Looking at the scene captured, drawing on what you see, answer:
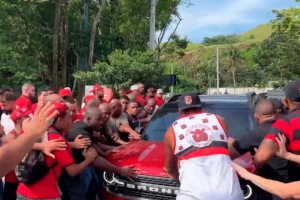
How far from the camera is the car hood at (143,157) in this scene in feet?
16.5

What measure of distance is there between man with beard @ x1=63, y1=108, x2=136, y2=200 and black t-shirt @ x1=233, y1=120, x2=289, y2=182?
1.27 m

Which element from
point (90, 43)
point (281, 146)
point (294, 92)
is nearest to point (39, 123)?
point (281, 146)

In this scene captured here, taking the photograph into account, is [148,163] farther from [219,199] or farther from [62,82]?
[62,82]

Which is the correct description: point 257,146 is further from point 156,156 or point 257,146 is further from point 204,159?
point 204,159

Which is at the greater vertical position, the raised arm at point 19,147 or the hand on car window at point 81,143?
the raised arm at point 19,147

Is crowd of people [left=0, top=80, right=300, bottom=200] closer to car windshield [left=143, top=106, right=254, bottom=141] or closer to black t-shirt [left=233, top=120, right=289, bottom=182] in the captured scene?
black t-shirt [left=233, top=120, right=289, bottom=182]

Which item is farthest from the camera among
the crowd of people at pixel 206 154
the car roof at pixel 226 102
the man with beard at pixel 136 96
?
the man with beard at pixel 136 96

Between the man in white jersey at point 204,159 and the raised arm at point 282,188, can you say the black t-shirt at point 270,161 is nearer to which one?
the man in white jersey at point 204,159

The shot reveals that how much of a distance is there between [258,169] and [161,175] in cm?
105

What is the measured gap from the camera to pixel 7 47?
17.5 meters

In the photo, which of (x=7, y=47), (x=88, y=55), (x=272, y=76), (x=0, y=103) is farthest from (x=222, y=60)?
(x=0, y=103)

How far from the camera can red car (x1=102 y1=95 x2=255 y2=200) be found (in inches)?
194

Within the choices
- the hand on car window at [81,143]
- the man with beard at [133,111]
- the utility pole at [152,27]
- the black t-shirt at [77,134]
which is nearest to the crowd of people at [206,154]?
the hand on car window at [81,143]

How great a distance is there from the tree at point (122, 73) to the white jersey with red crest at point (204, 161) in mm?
15831
